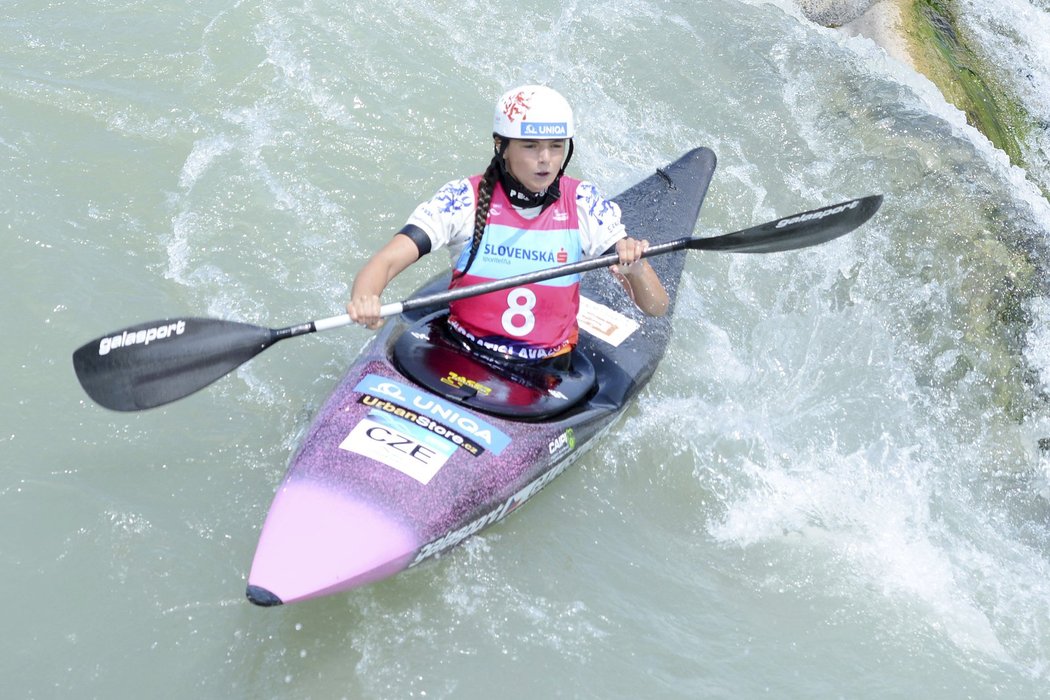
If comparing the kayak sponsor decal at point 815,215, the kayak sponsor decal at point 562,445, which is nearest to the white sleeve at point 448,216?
the kayak sponsor decal at point 562,445

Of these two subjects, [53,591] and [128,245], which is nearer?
[53,591]

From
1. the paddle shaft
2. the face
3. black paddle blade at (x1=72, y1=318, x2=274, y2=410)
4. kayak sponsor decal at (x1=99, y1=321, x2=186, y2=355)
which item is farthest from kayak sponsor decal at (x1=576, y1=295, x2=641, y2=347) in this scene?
kayak sponsor decal at (x1=99, y1=321, x2=186, y2=355)

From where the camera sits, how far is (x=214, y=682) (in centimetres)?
348

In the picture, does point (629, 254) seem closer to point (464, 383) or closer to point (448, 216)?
point (448, 216)

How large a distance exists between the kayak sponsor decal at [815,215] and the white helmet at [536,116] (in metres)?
1.15

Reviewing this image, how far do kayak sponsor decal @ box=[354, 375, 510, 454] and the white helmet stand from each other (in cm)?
105

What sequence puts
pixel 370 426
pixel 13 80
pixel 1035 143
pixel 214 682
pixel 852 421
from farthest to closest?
pixel 1035 143 → pixel 13 80 → pixel 852 421 → pixel 370 426 → pixel 214 682

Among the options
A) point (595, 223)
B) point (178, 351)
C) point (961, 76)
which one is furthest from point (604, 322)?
point (961, 76)

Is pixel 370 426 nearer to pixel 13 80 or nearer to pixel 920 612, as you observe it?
pixel 920 612

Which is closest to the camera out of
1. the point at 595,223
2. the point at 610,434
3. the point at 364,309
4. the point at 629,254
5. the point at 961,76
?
the point at 364,309

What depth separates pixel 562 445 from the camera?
4.24 meters

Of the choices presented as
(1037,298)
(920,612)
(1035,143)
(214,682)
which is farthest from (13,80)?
(1035,143)

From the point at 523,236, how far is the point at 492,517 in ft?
3.68

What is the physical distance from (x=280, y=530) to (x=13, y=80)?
435 centimetres
